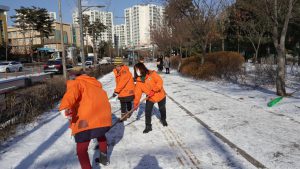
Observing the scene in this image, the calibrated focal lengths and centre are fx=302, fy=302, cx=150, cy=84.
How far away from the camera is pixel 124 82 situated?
7551 mm

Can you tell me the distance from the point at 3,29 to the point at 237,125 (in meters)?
Answer: 76.0

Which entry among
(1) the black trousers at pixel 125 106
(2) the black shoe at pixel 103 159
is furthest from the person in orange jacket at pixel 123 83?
(2) the black shoe at pixel 103 159

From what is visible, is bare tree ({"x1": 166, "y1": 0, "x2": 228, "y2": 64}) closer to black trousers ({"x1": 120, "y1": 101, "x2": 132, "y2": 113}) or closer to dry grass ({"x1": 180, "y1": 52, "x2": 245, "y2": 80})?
dry grass ({"x1": 180, "y1": 52, "x2": 245, "y2": 80})

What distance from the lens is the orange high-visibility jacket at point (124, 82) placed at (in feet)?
24.8

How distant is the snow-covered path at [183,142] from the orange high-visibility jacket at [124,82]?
784mm

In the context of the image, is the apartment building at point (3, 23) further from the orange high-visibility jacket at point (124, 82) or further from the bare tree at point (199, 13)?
the orange high-visibility jacket at point (124, 82)

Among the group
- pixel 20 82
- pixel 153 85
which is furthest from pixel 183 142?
pixel 20 82

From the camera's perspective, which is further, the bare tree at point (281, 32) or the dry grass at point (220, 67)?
the dry grass at point (220, 67)

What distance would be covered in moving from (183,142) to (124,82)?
97.2 inches

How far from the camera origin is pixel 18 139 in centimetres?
659

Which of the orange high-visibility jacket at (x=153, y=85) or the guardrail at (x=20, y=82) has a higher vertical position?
the orange high-visibility jacket at (x=153, y=85)

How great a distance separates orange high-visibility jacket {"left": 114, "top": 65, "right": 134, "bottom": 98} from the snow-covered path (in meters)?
0.78

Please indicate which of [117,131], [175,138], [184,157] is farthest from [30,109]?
[184,157]

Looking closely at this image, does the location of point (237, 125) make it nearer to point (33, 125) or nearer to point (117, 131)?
point (117, 131)
